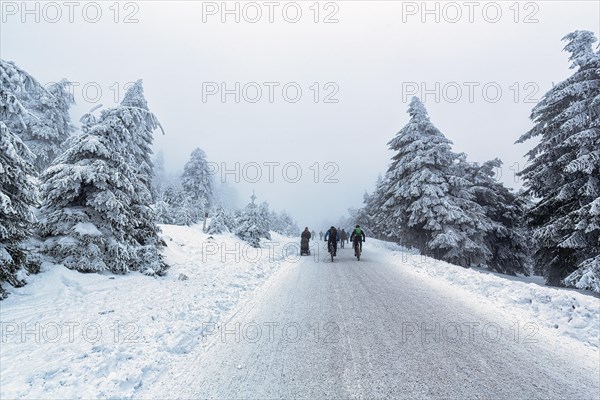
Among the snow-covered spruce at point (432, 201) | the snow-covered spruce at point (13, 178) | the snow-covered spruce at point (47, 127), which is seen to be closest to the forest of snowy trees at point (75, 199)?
the snow-covered spruce at point (13, 178)

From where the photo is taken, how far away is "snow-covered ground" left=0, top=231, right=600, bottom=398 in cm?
354

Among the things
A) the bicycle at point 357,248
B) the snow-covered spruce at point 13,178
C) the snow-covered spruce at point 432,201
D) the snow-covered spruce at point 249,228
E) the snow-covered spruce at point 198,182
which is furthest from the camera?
the snow-covered spruce at point 198,182

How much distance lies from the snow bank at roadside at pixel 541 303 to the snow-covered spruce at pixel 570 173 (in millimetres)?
3237

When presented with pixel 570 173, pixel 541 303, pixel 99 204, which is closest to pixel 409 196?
pixel 570 173

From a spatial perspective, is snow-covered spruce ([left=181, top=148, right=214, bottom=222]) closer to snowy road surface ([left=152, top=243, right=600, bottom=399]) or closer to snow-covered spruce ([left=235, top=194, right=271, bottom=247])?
snow-covered spruce ([left=235, top=194, right=271, bottom=247])

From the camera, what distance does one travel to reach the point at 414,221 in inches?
713

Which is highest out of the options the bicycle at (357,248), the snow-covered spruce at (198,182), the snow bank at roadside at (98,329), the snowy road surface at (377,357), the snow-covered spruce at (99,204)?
the snow-covered spruce at (198,182)

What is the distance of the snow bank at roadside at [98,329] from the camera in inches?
135

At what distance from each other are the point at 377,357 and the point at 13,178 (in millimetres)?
7644

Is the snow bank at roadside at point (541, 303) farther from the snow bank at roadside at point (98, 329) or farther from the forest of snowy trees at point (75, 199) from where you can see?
the forest of snowy trees at point (75, 199)

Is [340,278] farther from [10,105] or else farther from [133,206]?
[10,105]

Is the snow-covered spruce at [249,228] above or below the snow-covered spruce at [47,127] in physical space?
below

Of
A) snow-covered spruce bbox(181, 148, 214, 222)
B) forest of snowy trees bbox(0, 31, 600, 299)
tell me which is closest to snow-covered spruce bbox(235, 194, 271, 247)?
forest of snowy trees bbox(0, 31, 600, 299)

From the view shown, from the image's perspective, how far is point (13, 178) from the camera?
19.5 ft
